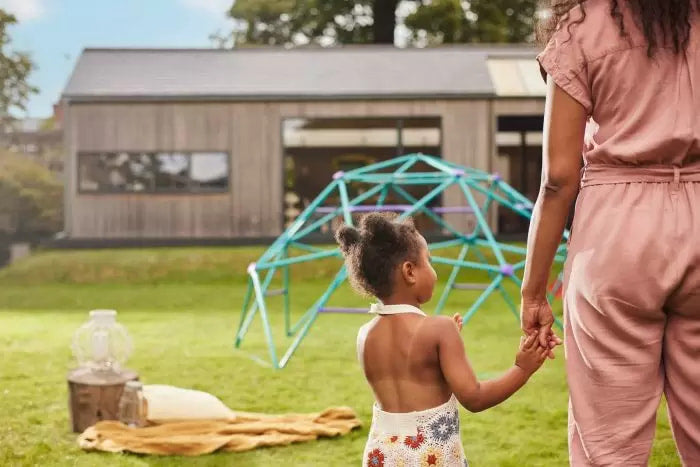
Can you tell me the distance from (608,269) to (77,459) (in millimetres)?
3236

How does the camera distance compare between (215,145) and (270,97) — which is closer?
(270,97)

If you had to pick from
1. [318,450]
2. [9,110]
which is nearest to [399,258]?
[318,450]

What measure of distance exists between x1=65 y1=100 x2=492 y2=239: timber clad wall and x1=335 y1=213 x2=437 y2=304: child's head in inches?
583

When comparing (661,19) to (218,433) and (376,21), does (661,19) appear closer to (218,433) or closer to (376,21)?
(218,433)

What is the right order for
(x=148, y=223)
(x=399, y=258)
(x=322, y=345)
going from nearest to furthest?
1. (x=399, y=258)
2. (x=322, y=345)
3. (x=148, y=223)

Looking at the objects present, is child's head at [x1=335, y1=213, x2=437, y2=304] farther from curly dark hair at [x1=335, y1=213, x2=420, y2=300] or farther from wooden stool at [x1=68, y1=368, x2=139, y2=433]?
wooden stool at [x1=68, y1=368, x2=139, y2=433]

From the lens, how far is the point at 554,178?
191cm

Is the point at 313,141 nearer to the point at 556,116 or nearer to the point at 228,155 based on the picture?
the point at 228,155

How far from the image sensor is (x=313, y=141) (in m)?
17.8

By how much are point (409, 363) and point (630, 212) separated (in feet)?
2.67

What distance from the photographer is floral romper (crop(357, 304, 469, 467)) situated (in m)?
2.44

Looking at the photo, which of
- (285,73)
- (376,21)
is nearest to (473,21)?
(376,21)

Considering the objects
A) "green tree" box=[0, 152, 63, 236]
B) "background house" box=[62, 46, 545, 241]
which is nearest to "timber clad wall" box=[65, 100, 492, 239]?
"background house" box=[62, 46, 545, 241]

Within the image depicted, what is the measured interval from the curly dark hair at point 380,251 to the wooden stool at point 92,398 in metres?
2.82
